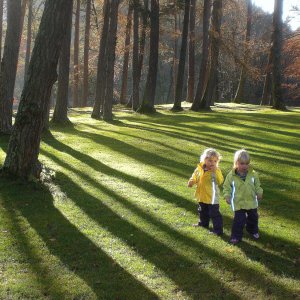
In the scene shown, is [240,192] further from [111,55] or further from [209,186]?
[111,55]

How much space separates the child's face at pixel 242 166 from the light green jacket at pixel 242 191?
3.4 inches

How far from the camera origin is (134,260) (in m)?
5.46

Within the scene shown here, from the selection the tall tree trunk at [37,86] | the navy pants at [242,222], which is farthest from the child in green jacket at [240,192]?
the tall tree trunk at [37,86]

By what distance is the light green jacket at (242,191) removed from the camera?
596 centimetres

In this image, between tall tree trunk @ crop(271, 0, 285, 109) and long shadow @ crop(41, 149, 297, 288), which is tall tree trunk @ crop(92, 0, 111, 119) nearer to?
tall tree trunk @ crop(271, 0, 285, 109)

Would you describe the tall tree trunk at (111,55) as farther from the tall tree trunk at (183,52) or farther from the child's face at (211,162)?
the child's face at (211,162)

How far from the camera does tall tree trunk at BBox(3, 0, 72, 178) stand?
8.21 meters

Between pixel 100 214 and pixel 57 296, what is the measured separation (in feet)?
8.93

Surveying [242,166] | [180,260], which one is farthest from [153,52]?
[180,260]

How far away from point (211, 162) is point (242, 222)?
980 millimetres

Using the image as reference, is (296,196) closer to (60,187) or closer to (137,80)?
(60,187)

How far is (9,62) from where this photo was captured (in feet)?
44.0

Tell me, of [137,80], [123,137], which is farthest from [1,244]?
[137,80]

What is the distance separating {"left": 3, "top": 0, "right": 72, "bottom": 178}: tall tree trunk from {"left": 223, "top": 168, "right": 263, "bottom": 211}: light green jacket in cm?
421
